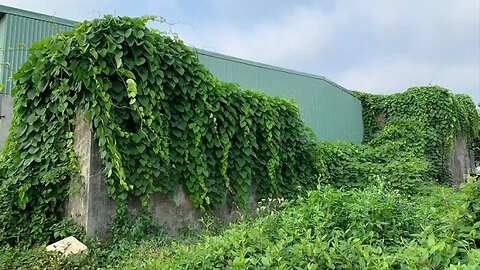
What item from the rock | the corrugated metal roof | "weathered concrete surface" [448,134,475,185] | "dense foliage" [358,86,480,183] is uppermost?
the corrugated metal roof

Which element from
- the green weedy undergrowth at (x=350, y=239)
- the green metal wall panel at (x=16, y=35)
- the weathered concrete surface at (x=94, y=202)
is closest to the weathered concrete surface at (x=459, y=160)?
the weathered concrete surface at (x=94, y=202)

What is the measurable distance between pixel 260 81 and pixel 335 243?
6896 millimetres

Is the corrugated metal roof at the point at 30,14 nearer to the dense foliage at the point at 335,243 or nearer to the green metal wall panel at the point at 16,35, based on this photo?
the green metal wall panel at the point at 16,35

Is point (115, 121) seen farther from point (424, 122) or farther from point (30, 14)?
point (424, 122)

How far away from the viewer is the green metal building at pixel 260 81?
6.03 metres

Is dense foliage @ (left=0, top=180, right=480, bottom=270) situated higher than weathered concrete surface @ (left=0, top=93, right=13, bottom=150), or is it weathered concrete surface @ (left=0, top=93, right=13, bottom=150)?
weathered concrete surface @ (left=0, top=93, right=13, bottom=150)

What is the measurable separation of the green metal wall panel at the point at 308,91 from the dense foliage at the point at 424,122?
1.78 feet

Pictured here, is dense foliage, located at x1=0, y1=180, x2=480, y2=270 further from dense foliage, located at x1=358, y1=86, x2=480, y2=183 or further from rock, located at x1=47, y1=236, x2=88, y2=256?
dense foliage, located at x1=358, y1=86, x2=480, y2=183

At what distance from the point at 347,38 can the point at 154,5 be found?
165 inches

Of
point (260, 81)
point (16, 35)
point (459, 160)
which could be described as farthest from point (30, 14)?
point (459, 160)

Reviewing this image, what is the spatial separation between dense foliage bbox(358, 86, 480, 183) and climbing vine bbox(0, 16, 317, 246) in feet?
20.5

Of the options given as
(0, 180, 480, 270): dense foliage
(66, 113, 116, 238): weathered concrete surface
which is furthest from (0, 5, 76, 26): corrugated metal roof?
(0, 180, 480, 270): dense foliage

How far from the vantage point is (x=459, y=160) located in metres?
11.1

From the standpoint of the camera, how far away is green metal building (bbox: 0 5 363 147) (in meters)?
6.03
